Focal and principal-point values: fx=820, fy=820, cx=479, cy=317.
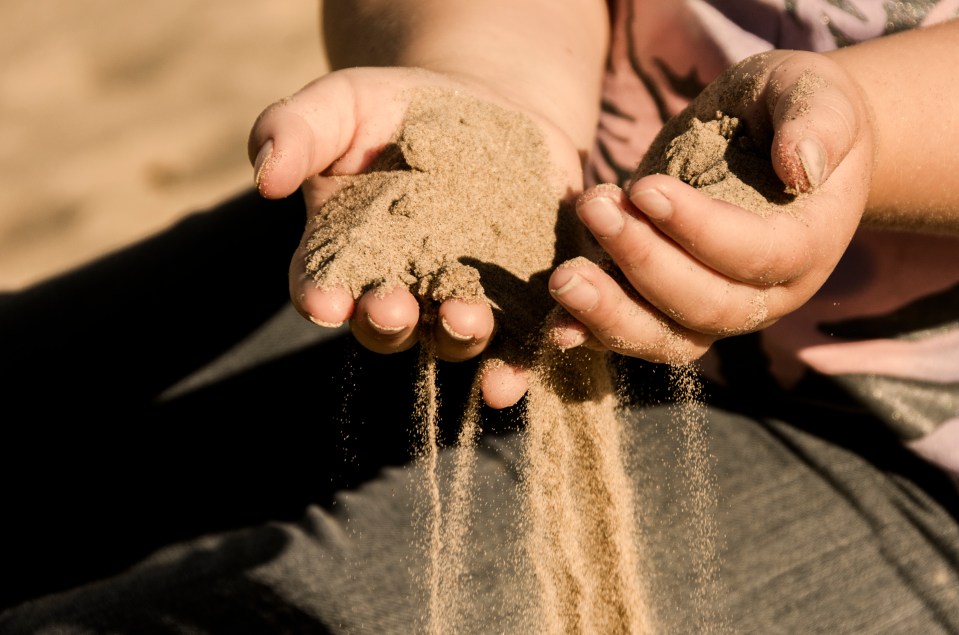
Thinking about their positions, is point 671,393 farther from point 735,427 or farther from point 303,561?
point 303,561

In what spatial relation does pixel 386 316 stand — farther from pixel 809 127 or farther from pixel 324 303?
pixel 809 127

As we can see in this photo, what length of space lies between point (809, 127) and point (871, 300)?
44cm

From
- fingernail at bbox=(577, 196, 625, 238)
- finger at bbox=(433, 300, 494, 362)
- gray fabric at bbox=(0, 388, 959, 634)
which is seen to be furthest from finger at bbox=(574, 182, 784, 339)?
gray fabric at bbox=(0, 388, 959, 634)

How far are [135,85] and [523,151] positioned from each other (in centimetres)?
250

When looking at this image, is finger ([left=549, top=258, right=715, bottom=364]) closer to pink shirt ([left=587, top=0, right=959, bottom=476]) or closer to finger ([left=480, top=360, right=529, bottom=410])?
finger ([left=480, top=360, right=529, bottom=410])

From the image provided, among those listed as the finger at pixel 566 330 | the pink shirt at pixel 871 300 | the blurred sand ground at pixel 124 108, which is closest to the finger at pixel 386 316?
the finger at pixel 566 330

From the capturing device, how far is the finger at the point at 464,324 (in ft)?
2.43

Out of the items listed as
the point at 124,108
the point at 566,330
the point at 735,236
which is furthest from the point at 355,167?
the point at 124,108

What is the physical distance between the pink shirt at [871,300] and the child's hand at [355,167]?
11.9 inches

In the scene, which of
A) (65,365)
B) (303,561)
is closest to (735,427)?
(303,561)

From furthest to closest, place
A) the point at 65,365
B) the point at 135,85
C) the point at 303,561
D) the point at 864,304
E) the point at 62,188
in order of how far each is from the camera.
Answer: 1. the point at 135,85
2. the point at 62,188
3. the point at 65,365
4. the point at 864,304
5. the point at 303,561

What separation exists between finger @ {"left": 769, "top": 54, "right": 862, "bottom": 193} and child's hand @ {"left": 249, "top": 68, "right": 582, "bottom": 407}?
290mm

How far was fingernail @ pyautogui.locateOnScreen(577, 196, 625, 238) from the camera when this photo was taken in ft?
2.23

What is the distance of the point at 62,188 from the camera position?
2643 mm
